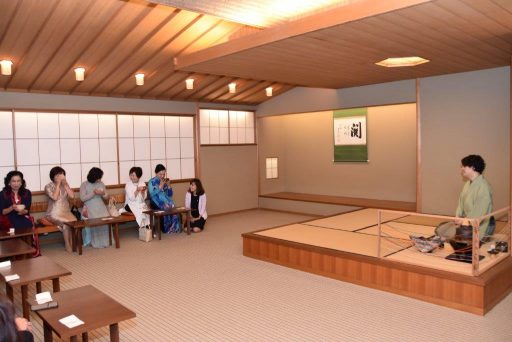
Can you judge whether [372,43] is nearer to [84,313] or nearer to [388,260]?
[388,260]

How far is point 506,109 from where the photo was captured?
5637 millimetres

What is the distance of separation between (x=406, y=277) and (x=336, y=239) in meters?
1.22

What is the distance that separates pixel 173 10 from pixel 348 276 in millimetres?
3377

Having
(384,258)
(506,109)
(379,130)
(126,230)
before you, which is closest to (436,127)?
(506,109)

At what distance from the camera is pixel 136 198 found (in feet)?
22.0

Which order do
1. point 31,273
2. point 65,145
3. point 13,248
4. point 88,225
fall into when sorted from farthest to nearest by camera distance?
point 65,145 < point 88,225 < point 13,248 < point 31,273

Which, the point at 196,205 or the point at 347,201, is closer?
the point at 196,205

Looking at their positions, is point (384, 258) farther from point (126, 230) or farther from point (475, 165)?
point (126, 230)

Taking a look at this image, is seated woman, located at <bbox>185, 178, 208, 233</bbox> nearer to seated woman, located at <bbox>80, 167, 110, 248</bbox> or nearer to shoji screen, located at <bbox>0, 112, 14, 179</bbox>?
seated woman, located at <bbox>80, 167, 110, 248</bbox>

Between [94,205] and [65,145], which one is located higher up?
[65,145]

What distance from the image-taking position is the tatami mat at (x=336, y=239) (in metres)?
4.50

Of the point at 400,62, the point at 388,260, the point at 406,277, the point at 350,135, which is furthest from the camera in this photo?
the point at 350,135

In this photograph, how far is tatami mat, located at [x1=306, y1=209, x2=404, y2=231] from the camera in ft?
18.9

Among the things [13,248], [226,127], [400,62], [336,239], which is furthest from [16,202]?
[400,62]
